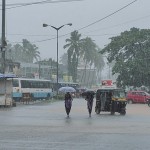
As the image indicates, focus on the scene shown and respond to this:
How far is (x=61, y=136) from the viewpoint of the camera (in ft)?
60.8

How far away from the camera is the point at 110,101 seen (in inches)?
1388

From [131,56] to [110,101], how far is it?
5612cm

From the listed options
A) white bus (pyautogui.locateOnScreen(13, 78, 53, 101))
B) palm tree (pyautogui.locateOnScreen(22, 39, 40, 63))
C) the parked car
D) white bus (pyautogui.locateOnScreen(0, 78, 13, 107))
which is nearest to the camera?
white bus (pyautogui.locateOnScreen(0, 78, 13, 107))

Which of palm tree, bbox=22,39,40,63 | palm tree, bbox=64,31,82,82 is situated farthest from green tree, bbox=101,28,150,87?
palm tree, bbox=22,39,40,63

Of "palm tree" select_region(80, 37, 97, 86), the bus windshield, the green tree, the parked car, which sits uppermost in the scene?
"palm tree" select_region(80, 37, 97, 86)

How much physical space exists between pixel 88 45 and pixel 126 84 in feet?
175

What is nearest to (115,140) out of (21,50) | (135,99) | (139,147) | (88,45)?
(139,147)

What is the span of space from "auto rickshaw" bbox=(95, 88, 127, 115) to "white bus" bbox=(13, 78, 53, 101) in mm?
31177

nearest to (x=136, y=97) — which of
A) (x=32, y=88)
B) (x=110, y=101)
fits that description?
(x=32, y=88)

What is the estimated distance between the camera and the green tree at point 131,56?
8588cm

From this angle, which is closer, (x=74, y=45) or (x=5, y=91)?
(x=5, y=91)

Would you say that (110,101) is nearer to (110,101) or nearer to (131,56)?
(110,101)

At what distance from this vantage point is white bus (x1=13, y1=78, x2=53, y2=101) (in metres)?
69.1

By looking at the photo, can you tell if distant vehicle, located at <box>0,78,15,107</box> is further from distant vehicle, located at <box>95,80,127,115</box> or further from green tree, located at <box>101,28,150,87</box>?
green tree, located at <box>101,28,150,87</box>
